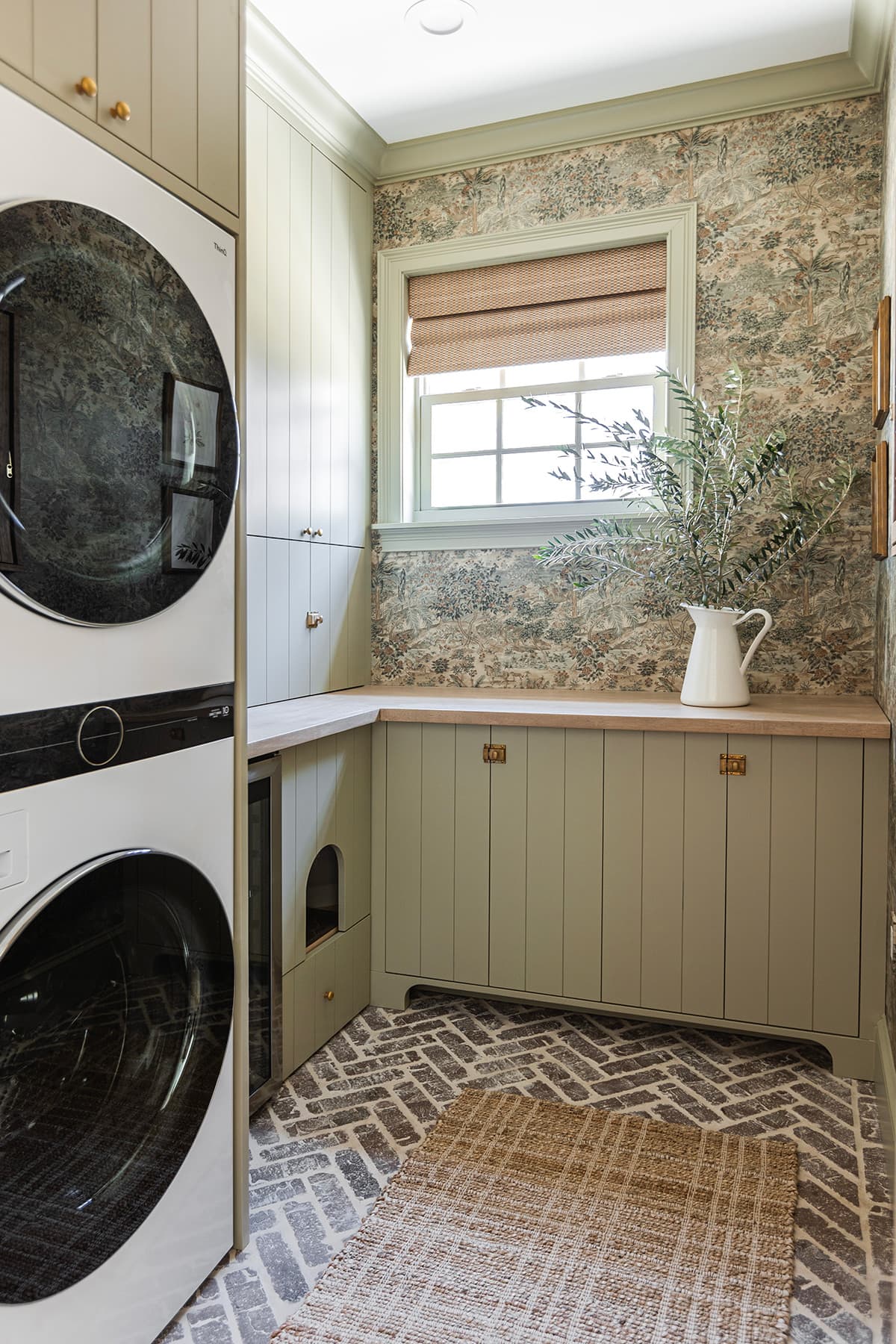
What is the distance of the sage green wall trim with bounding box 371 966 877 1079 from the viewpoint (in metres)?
2.22

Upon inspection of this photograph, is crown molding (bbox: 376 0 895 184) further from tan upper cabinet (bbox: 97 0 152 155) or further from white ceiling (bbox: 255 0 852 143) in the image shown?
tan upper cabinet (bbox: 97 0 152 155)

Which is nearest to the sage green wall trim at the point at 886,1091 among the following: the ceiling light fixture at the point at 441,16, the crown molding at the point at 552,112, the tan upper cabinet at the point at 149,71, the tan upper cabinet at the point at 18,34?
the tan upper cabinet at the point at 149,71

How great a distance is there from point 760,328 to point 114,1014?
8.48 feet

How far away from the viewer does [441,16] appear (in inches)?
94.0

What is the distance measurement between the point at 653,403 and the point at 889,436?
95 cm

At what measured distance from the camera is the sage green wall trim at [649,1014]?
7.28ft

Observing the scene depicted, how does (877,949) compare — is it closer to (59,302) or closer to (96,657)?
(96,657)

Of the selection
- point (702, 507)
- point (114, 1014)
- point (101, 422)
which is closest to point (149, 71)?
point (101, 422)

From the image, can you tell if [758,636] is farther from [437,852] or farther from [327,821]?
[327,821]

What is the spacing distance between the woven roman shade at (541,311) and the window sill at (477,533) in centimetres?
57

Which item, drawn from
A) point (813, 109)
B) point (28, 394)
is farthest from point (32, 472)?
point (813, 109)

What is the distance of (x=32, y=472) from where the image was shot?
1.06m

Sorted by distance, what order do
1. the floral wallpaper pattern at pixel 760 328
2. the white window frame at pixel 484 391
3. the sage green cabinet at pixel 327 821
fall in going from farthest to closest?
the white window frame at pixel 484 391 → the floral wallpaper pattern at pixel 760 328 → the sage green cabinet at pixel 327 821

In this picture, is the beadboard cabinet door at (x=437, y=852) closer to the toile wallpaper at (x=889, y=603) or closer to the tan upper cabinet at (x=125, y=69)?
the toile wallpaper at (x=889, y=603)
